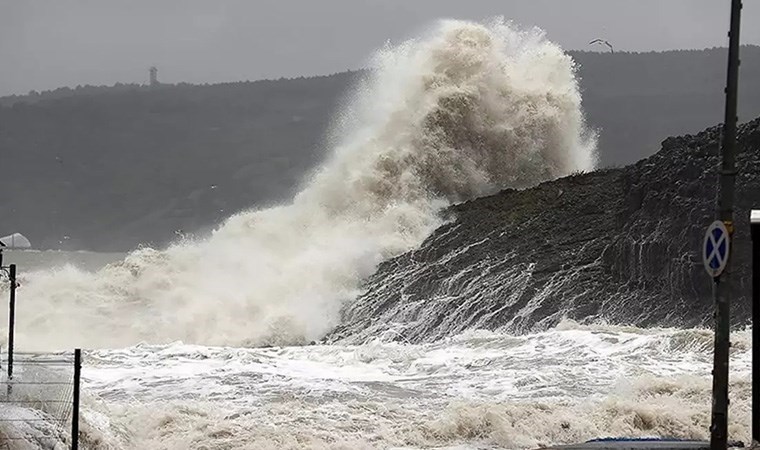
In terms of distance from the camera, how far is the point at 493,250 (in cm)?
2739

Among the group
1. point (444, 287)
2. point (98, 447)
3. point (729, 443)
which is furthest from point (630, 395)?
point (444, 287)

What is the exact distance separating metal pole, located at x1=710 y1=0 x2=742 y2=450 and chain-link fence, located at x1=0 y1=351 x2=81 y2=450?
218 inches

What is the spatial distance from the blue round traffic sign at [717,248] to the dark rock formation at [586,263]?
1127 cm

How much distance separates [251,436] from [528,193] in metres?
19.7

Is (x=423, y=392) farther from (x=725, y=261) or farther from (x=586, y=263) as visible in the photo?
(x=586, y=263)

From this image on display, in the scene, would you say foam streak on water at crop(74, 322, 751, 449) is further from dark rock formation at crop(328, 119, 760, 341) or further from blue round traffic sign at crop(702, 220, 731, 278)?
blue round traffic sign at crop(702, 220, 731, 278)

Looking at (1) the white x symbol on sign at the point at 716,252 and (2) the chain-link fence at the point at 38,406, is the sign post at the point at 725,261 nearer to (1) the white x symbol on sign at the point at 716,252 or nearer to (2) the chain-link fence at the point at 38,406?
(1) the white x symbol on sign at the point at 716,252

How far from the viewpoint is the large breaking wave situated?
27844 mm

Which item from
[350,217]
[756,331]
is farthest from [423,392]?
[350,217]

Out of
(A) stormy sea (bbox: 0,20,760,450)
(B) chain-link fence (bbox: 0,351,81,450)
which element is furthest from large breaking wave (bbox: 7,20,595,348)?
(B) chain-link fence (bbox: 0,351,81,450)

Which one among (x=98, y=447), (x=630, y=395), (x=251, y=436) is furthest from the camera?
(x=630, y=395)

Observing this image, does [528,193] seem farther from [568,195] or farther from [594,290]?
[594,290]

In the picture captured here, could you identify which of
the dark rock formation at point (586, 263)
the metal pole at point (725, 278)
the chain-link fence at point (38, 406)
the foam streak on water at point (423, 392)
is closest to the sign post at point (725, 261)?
the metal pole at point (725, 278)

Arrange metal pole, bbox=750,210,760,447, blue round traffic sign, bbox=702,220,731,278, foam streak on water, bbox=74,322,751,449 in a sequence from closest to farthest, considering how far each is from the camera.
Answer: blue round traffic sign, bbox=702,220,731,278, metal pole, bbox=750,210,760,447, foam streak on water, bbox=74,322,751,449
